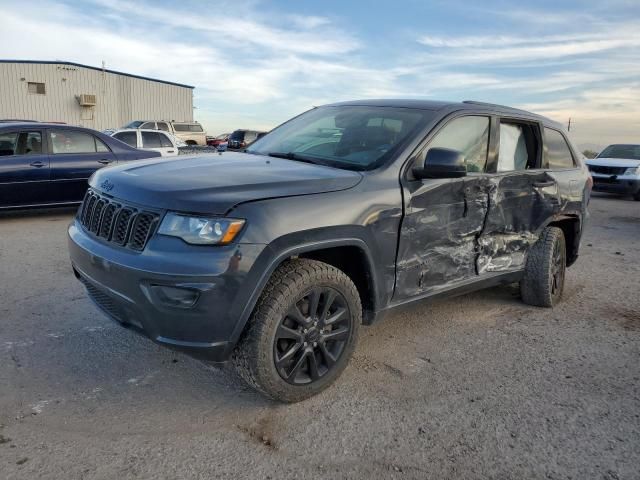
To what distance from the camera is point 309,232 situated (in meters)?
2.83

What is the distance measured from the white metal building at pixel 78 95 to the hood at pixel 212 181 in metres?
36.1

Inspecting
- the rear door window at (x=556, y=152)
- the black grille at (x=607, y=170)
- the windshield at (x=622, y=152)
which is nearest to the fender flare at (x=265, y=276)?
the rear door window at (x=556, y=152)

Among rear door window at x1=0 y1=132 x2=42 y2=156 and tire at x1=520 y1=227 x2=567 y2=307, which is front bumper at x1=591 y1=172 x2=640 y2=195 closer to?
tire at x1=520 y1=227 x2=567 y2=307

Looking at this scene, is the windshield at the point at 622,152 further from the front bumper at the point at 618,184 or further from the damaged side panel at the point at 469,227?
the damaged side panel at the point at 469,227

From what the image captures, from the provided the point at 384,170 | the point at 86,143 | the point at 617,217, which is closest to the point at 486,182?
the point at 384,170

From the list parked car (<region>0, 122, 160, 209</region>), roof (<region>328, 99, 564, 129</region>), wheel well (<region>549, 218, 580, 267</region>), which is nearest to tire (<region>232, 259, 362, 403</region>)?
roof (<region>328, 99, 564, 129</region>)

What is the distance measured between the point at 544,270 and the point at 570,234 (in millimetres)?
869

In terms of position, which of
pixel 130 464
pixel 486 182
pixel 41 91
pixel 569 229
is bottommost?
pixel 130 464

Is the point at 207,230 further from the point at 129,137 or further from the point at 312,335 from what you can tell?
the point at 129,137

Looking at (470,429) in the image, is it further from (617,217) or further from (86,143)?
(617,217)

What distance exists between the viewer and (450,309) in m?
4.76

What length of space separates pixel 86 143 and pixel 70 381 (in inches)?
250

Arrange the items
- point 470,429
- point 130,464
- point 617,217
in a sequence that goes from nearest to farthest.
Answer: point 130,464 → point 470,429 → point 617,217

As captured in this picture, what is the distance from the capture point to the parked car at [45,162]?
25.8 feet
